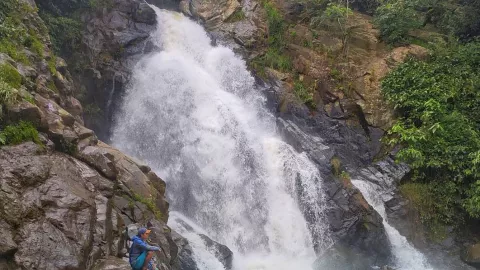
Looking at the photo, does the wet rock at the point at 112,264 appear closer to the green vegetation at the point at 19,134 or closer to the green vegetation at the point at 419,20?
the green vegetation at the point at 19,134

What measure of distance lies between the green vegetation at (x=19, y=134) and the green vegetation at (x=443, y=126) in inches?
Answer: 506

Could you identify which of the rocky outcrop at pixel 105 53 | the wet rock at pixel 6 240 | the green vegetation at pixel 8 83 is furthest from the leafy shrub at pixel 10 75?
the rocky outcrop at pixel 105 53

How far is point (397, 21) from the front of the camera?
19172mm

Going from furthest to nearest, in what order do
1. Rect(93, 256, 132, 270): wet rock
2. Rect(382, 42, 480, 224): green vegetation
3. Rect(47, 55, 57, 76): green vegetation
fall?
Rect(382, 42, 480, 224): green vegetation → Rect(47, 55, 57, 76): green vegetation → Rect(93, 256, 132, 270): wet rock

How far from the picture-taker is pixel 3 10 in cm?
1132

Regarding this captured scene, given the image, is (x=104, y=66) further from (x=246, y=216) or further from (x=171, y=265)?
(x=171, y=265)

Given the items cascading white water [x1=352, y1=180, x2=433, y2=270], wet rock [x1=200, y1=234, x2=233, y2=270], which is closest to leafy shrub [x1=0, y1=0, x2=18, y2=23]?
wet rock [x1=200, y1=234, x2=233, y2=270]

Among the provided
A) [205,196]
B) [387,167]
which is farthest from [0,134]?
[387,167]

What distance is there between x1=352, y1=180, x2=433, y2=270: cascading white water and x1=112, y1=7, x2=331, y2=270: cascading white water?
209cm

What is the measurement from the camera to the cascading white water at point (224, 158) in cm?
1370

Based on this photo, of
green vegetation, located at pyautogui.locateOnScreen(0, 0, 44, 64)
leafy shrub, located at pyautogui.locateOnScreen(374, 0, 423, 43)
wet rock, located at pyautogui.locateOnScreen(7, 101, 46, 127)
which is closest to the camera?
wet rock, located at pyautogui.locateOnScreen(7, 101, 46, 127)

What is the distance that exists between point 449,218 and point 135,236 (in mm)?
12258

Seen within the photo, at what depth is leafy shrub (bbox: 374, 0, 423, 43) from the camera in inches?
751

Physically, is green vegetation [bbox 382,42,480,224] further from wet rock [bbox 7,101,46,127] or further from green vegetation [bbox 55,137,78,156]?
wet rock [bbox 7,101,46,127]
